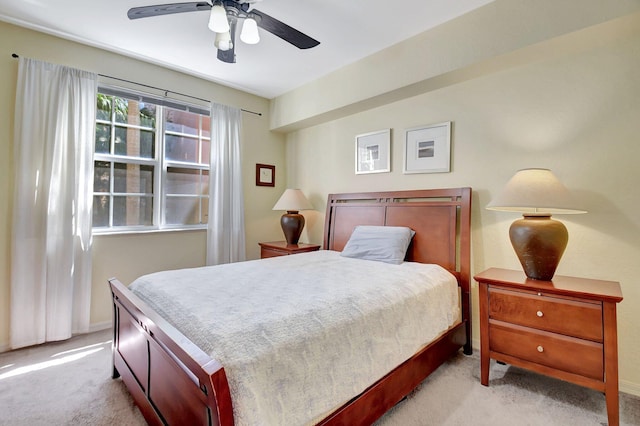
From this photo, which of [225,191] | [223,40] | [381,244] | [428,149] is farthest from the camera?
A: [225,191]

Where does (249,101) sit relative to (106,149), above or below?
above

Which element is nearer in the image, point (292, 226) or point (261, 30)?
point (261, 30)

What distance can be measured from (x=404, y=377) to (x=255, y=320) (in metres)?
1.01

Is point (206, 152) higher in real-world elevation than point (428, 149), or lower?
higher

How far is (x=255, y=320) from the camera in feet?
4.29

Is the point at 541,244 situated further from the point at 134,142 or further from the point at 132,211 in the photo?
the point at 134,142

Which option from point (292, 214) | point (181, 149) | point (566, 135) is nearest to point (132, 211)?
point (181, 149)

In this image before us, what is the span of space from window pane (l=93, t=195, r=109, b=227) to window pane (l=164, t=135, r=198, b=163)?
78cm

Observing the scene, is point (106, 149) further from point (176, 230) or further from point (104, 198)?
point (176, 230)

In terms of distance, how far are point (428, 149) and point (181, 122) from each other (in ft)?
9.20

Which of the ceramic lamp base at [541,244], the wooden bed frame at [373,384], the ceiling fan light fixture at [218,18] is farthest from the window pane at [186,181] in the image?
the ceramic lamp base at [541,244]

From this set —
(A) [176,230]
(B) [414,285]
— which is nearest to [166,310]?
(B) [414,285]

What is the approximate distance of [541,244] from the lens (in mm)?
1970

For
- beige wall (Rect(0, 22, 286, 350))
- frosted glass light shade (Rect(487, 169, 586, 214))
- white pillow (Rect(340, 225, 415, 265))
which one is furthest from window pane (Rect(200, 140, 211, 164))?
frosted glass light shade (Rect(487, 169, 586, 214))
